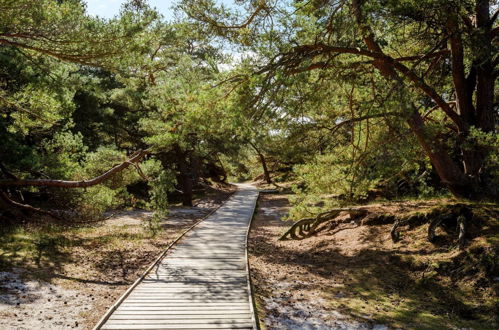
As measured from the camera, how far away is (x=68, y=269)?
998 centimetres

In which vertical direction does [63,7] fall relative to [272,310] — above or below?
above

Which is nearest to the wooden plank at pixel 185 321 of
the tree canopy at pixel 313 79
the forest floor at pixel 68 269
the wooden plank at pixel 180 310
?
the wooden plank at pixel 180 310

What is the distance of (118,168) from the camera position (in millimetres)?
12812

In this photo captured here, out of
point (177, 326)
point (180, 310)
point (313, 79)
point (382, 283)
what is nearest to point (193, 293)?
point (180, 310)

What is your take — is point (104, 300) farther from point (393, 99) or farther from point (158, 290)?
point (393, 99)

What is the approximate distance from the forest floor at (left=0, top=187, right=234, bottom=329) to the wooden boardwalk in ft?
2.08

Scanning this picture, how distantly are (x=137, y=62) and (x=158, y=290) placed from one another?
6.46 m

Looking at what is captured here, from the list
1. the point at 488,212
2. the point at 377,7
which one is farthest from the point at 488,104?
the point at 377,7

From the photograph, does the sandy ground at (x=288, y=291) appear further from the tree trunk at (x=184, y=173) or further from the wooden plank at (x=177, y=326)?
the tree trunk at (x=184, y=173)

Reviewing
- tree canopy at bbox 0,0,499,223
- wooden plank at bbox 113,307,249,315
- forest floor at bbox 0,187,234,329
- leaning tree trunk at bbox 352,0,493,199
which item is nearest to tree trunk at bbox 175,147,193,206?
forest floor at bbox 0,187,234,329

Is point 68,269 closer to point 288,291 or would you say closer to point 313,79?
point 288,291

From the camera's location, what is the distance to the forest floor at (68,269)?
6945 millimetres

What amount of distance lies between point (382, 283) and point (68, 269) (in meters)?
7.99

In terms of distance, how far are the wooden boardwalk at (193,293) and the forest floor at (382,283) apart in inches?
20.0
